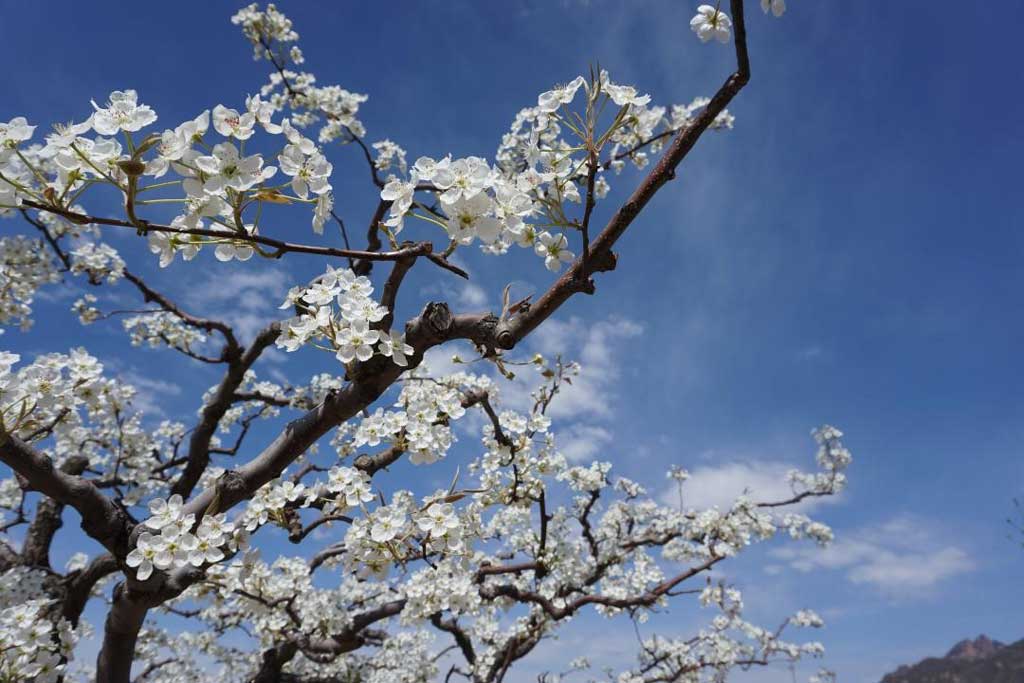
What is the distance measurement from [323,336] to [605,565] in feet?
25.6

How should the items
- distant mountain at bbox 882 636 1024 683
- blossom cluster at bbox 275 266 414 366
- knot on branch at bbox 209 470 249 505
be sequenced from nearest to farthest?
1. blossom cluster at bbox 275 266 414 366
2. knot on branch at bbox 209 470 249 505
3. distant mountain at bbox 882 636 1024 683

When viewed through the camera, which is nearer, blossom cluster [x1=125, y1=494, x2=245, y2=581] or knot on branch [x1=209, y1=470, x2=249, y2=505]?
blossom cluster [x1=125, y1=494, x2=245, y2=581]

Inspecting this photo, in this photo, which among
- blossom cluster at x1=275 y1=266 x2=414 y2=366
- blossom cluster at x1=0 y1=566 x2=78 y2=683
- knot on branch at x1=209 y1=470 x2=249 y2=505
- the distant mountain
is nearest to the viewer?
blossom cluster at x1=275 y1=266 x2=414 y2=366

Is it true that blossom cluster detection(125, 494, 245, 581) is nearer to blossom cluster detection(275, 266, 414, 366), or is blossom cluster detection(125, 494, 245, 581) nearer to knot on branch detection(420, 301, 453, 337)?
blossom cluster detection(275, 266, 414, 366)

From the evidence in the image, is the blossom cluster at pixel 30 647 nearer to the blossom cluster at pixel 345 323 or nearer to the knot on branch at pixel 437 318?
the blossom cluster at pixel 345 323

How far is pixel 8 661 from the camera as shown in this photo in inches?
136

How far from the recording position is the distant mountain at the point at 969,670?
4665cm

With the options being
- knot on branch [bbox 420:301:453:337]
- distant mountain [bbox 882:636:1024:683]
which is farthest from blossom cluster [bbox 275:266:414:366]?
distant mountain [bbox 882:636:1024:683]

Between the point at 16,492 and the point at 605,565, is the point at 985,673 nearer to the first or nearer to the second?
the point at 605,565

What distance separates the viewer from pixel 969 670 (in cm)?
5072

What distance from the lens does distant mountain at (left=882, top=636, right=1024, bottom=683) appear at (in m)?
46.7

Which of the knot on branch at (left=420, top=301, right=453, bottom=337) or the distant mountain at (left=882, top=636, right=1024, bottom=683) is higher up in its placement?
the distant mountain at (left=882, top=636, right=1024, bottom=683)

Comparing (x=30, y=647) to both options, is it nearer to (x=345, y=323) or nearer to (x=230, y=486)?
(x=230, y=486)

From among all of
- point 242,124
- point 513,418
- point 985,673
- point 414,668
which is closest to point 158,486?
point 414,668
